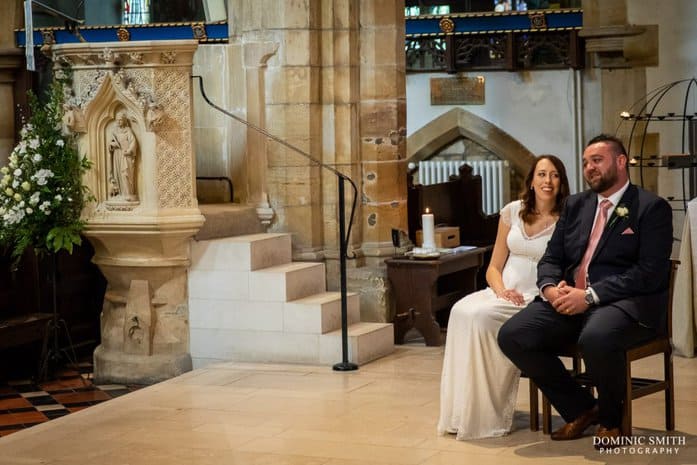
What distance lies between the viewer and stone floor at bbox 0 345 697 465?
498 centimetres

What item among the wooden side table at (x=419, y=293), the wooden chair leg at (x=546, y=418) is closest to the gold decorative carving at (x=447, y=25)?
the wooden side table at (x=419, y=293)

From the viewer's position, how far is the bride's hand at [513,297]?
5.36 m

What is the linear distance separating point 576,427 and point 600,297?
0.51 meters

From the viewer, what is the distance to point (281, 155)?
791cm

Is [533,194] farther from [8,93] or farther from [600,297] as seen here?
[8,93]

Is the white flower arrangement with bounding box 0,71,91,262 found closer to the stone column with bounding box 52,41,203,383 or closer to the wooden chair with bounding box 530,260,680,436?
the stone column with bounding box 52,41,203,383

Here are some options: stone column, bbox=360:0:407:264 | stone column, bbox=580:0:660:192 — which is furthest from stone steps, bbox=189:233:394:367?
stone column, bbox=580:0:660:192

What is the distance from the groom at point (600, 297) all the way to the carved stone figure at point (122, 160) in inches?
104

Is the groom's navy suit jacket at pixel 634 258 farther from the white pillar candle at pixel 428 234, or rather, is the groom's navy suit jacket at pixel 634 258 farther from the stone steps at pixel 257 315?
the white pillar candle at pixel 428 234

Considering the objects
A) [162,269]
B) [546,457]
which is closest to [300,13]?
[162,269]

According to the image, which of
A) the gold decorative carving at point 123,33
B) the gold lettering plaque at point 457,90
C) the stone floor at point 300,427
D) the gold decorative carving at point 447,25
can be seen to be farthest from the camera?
the gold decorative carving at point 123,33

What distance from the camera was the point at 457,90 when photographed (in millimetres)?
12172

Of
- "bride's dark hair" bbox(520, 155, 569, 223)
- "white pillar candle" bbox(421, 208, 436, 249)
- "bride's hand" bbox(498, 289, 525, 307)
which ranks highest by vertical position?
"bride's dark hair" bbox(520, 155, 569, 223)

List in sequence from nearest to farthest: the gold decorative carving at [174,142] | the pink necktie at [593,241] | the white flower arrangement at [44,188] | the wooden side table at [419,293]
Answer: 1. the pink necktie at [593,241]
2. the white flower arrangement at [44,188]
3. the gold decorative carving at [174,142]
4. the wooden side table at [419,293]
